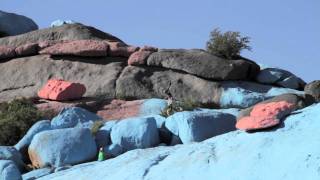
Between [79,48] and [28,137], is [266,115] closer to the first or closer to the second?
[28,137]

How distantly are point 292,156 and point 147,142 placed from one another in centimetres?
503

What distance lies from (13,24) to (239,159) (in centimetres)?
2243

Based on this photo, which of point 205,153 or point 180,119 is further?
point 180,119

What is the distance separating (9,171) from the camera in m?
14.9

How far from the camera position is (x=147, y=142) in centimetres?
1616

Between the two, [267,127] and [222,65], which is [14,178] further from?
[222,65]

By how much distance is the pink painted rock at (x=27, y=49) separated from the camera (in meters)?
26.9

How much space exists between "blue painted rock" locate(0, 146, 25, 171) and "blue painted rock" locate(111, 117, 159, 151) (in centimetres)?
205

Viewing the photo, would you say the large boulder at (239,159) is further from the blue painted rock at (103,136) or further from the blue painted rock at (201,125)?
the blue painted rock at (103,136)

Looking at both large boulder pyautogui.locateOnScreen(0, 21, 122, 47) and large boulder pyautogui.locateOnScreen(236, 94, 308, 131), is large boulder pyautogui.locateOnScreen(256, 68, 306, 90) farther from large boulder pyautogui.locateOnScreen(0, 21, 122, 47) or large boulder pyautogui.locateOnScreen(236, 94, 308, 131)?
large boulder pyautogui.locateOnScreen(236, 94, 308, 131)

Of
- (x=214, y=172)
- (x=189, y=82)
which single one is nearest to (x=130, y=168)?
(x=214, y=172)

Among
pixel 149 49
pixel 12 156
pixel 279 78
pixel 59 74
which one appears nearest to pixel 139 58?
pixel 149 49

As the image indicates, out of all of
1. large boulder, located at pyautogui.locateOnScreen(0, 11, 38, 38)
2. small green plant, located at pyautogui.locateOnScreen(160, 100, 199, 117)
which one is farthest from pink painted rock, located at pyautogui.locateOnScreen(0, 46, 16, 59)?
small green plant, located at pyautogui.locateOnScreen(160, 100, 199, 117)

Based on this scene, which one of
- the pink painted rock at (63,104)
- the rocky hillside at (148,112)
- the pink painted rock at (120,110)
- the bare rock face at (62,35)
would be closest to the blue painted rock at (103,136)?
the rocky hillside at (148,112)
